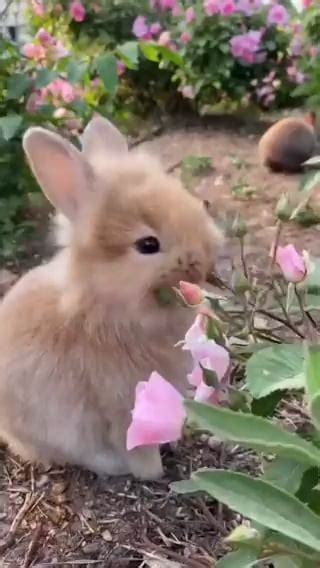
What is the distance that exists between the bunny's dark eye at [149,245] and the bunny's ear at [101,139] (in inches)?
13.0

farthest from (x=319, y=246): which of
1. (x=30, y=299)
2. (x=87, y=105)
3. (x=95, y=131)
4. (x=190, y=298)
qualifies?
(x=190, y=298)

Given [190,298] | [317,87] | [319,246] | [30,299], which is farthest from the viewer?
[317,87]

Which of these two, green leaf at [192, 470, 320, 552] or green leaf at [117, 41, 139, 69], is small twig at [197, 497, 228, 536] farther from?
green leaf at [117, 41, 139, 69]

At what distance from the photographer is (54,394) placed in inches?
57.9

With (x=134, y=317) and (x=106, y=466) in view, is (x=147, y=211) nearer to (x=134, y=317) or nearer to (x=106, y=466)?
(x=134, y=317)

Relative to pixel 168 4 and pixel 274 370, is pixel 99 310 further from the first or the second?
pixel 168 4

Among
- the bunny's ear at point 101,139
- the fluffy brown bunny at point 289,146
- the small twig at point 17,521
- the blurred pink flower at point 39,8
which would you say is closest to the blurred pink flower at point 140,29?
the blurred pink flower at point 39,8

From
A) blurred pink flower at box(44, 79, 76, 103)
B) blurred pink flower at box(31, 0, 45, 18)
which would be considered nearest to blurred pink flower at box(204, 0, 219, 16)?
blurred pink flower at box(31, 0, 45, 18)

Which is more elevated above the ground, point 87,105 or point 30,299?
point 30,299

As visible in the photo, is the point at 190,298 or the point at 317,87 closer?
the point at 190,298

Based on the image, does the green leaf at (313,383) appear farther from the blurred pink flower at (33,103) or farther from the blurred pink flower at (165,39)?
the blurred pink flower at (165,39)

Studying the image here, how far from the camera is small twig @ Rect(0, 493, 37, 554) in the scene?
1479mm

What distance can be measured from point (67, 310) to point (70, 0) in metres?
3.26

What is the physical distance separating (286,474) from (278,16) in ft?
12.0
